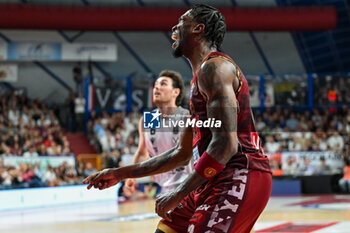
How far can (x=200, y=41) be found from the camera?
3398 mm

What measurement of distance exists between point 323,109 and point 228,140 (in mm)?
23972

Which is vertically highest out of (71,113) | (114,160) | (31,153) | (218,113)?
(71,113)

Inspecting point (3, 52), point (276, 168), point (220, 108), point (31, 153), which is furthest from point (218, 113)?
point (3, 52)

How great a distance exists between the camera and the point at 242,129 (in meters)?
3.21

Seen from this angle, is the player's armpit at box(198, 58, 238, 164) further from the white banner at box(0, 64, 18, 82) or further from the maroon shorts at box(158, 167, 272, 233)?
the white banner at box(0, 64, 18, 82)

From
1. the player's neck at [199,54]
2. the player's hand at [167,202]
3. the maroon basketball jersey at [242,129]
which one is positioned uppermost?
the player's neck at [199,54]

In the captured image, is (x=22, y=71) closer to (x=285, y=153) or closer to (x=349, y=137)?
(x=285, y=153)

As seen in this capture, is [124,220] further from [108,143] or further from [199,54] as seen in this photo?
[108,143]

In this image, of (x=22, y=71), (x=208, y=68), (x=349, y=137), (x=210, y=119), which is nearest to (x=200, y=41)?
(x=208, y=68)

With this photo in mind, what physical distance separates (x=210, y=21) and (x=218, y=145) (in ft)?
2.97

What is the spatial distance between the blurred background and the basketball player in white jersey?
1156 centimetres

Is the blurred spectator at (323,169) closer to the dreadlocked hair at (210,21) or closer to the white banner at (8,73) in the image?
the white banner at (8,73)

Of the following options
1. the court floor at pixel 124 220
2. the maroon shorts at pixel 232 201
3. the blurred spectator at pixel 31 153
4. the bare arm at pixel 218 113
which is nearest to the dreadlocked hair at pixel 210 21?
the bare arm at pixel 218 113

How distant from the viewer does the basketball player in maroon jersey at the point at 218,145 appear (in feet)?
9.71
